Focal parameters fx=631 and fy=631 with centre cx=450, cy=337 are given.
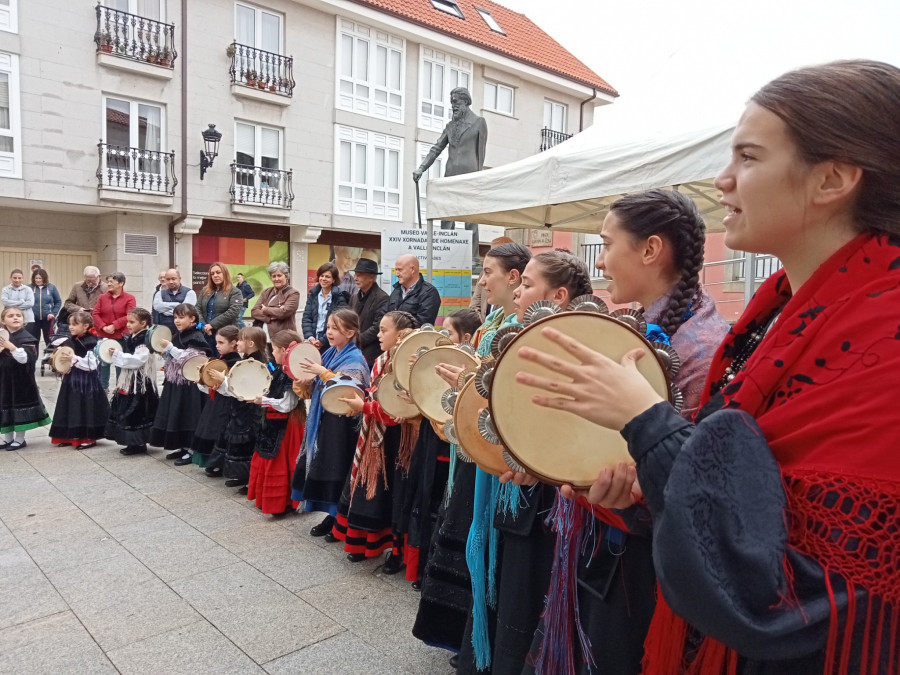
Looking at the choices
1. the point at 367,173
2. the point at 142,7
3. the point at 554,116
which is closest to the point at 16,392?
the point at 142,7

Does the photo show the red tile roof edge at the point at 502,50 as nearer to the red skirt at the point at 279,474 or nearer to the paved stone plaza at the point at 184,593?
the red skirt at the point at 279,474

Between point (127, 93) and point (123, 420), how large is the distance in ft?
34.4

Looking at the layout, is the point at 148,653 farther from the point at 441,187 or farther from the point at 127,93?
the point at 127,93

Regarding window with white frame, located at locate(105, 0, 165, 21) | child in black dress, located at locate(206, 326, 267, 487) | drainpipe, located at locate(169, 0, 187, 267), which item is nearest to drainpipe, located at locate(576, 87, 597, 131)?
drainpipe, located at locate(169, 0, 187, 267)

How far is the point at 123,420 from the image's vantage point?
625 cm

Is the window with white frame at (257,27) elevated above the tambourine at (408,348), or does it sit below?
above

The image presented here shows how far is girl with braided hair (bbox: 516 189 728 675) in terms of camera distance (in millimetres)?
1544

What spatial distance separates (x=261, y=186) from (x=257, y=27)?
12.5 ft

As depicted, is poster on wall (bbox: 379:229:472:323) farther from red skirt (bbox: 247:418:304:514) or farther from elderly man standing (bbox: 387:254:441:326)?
red skirt (bbox: 247:418:304:514)

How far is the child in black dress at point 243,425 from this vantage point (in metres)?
4.94

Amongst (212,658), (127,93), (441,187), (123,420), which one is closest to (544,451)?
(212,658)

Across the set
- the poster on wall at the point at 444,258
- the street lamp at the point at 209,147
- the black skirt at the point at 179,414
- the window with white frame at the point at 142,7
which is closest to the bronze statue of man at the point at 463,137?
the poster on wall at the point at 444,258

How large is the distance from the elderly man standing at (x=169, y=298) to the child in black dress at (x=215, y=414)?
217cm

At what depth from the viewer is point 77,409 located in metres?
6.48
